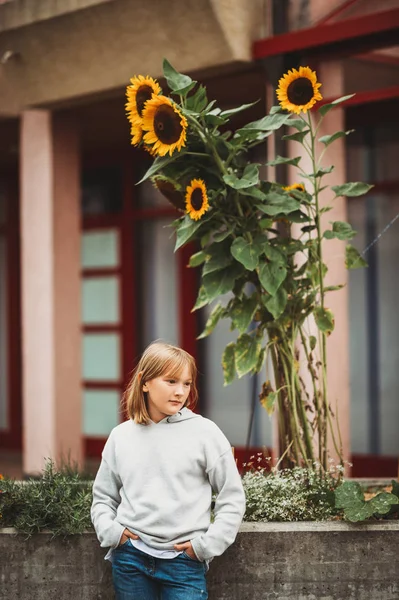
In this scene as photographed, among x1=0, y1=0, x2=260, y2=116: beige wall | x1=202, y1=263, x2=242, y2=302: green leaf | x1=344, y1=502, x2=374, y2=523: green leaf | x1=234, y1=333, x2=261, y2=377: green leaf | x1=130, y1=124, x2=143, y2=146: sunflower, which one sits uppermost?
x1=0, y1=0, x2=260, y2=116: beige wall

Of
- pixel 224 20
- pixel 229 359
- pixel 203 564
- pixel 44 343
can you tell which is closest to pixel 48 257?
pixel 44 343

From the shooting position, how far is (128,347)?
10.6 meters

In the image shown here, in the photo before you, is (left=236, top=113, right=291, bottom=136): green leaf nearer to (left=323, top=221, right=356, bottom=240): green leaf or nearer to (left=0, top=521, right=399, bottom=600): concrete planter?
(left=323, top=221, right=356, bottom=240): green leaf

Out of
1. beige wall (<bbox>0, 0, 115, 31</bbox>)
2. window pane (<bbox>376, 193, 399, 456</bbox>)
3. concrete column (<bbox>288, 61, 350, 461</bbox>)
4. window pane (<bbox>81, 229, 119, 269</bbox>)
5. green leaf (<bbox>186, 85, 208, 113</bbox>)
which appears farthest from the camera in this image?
window pane (<bbox>81, 229, 119, 269</bbox>)

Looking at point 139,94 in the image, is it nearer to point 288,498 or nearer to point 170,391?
point 170,391

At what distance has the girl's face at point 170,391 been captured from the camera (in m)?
3.88

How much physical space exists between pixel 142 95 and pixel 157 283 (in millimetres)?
5629

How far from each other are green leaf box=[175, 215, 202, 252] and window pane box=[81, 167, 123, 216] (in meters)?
5.57

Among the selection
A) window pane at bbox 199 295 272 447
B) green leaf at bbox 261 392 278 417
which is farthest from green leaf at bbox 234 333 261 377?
window pane at bbox 199 295 272 447

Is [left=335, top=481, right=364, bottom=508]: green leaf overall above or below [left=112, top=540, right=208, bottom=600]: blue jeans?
above

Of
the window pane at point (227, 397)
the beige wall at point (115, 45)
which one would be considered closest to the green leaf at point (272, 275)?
the beige wall at point (115, 45)

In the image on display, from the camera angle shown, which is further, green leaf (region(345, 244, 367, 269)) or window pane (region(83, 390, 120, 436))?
window pane (region(83, 390, 120, 436))

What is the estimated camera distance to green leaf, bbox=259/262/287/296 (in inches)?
198

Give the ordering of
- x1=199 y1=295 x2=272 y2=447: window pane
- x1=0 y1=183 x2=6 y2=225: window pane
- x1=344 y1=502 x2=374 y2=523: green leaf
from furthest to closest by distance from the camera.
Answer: x1=0 y1=183 x2=6 y2=225: window pane < x1=199 y1=295 x2=272 y2=447: window pane < x1=344 y1=502 x2=374 y2=523: green leaf
